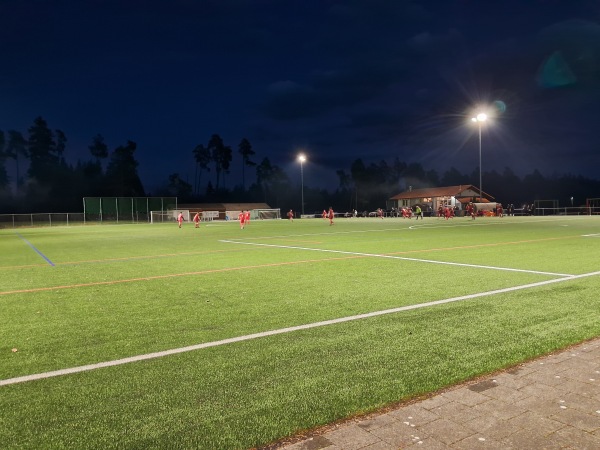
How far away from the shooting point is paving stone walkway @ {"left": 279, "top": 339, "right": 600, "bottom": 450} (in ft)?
9.64

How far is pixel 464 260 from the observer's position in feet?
40.4

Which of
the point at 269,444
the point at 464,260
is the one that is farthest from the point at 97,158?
the point at 269,444

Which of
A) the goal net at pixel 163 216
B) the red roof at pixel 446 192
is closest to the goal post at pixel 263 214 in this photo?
the goal net at pixel 163 216

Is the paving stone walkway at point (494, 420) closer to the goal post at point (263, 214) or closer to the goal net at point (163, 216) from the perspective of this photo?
the goal net at point (163, 216)

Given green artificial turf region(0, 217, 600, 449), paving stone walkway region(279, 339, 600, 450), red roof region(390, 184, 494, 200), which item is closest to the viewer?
paving stone walkway region(279, 339, 600, 450)

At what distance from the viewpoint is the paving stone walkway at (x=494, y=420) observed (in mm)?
2939

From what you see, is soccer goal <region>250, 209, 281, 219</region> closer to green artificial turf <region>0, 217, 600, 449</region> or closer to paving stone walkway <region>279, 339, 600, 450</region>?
green artificial turf <region>0, 217, 600, 449</region>

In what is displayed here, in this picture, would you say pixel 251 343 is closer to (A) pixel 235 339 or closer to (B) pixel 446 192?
(A) pixel 235 339

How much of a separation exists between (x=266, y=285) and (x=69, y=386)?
5253mm

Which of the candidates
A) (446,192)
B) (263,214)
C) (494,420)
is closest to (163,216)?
(263,214)

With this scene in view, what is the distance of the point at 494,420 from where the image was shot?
3211mm

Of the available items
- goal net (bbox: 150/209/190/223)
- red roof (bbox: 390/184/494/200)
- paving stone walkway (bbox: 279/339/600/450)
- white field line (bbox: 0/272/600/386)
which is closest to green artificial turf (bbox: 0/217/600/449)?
white field line (bbox: 0/272/600/386)

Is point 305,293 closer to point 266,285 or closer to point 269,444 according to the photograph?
point 266,285

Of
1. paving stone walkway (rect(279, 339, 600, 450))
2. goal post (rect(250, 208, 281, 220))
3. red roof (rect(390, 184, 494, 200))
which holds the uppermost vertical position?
red roof (rect(390, 184, 494, 200))
